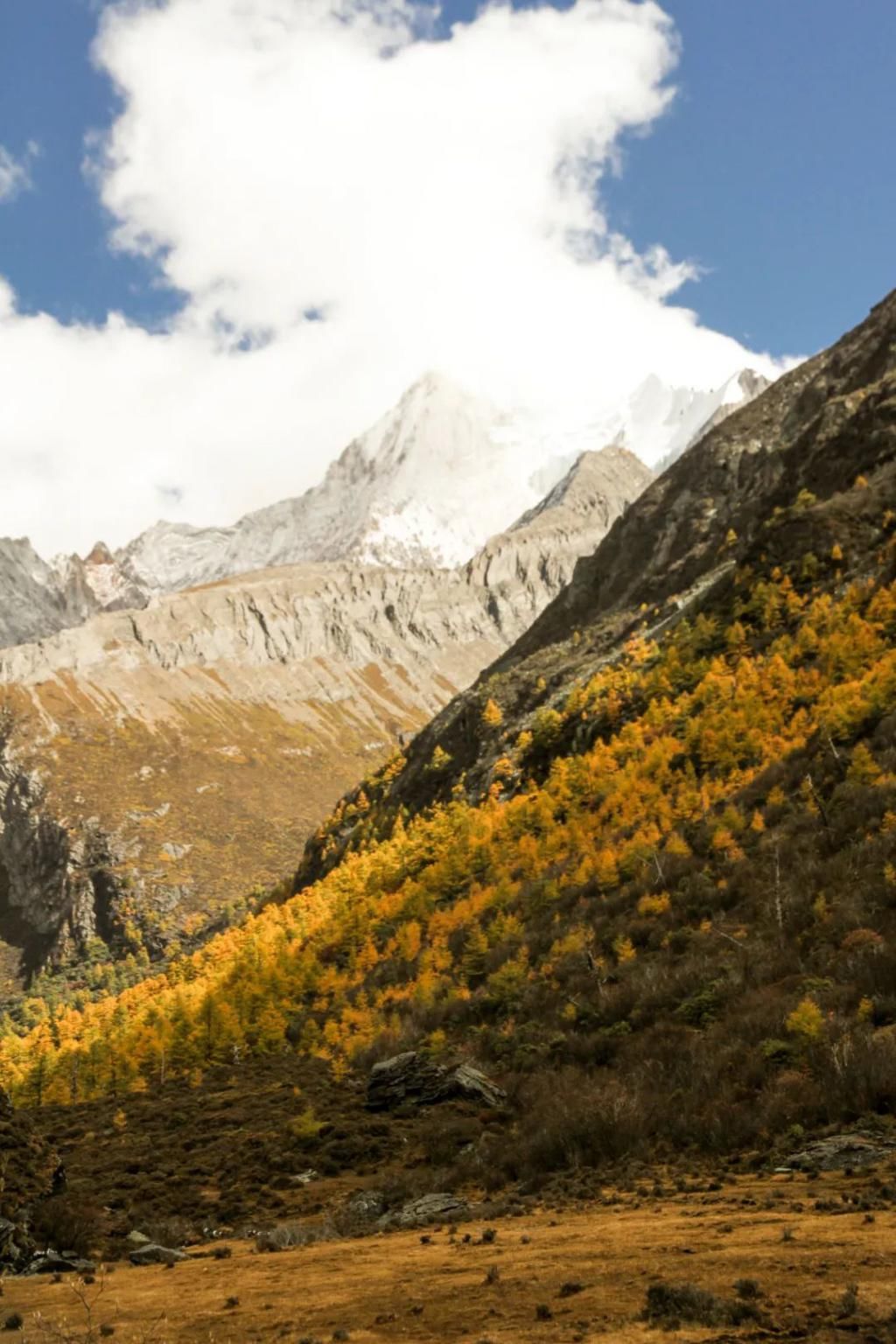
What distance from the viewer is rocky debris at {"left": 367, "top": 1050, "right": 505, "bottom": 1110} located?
33062mm

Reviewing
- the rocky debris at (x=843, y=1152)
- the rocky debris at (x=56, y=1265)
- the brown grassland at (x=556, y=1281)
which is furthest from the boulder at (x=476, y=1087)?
the rocky debris at (x=56, y=1265)

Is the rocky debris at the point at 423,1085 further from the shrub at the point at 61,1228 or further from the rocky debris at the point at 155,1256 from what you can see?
the shrub at the point at 61,1228

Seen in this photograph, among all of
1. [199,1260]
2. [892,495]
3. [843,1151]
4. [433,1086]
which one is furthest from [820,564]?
[199,1260]

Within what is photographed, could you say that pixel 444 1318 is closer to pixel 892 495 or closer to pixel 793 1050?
pixel 793 1050

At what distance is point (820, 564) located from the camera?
240ft

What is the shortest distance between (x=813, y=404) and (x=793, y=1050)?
112 m

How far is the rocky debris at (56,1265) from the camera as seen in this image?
695 inches

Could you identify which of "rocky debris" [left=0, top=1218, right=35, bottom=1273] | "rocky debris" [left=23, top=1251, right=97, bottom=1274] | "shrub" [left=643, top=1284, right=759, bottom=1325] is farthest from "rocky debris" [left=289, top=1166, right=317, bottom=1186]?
"shrub" [left=643, top=1284, right=759, bottom=1325]

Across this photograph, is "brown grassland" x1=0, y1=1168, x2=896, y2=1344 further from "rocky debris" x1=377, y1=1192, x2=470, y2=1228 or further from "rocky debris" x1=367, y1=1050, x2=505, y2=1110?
"rocky debris" x1=367, y1=1050, x2=505, y2=1110

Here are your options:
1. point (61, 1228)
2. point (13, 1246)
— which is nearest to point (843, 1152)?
point (61, 1228)

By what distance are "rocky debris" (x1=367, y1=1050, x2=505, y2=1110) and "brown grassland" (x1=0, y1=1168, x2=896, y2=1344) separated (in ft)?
50.0

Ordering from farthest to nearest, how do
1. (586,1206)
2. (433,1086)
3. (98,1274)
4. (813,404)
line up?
(813,404) → (433,1086) → (586,1206) → (98,1274)

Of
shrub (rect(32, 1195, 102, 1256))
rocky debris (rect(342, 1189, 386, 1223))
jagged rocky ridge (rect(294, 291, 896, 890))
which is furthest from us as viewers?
jagged rocky ridge (rect(294, 291, 896, 890))

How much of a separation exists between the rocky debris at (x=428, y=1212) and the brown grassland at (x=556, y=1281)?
8.61 ft
